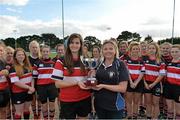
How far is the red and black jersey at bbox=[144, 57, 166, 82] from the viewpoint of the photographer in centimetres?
677

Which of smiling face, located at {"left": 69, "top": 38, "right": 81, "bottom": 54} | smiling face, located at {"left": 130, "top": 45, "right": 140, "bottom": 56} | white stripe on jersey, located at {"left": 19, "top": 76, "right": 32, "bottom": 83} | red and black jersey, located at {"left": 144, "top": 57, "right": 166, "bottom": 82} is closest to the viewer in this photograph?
smiling face, located at {"left": 69, "top": 38, "right": 81, "bottom": 54}

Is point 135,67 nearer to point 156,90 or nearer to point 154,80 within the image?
point 154,80

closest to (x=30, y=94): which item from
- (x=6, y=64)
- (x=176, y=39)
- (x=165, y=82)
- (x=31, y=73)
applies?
(x=31, y=73)

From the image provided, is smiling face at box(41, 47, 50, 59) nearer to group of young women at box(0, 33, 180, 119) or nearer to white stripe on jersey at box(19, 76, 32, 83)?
group of young women at box(0, 33, 180, 119)

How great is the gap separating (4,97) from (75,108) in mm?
2403

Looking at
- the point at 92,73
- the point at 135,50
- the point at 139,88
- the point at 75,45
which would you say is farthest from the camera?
the point at 139,88

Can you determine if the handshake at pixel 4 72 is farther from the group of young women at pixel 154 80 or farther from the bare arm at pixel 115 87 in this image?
the group of young women at pixel 154 80

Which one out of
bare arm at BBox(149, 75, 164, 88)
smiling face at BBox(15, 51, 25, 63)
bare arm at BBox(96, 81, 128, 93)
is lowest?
bare arm at BBox(149, 75, 164, 88)

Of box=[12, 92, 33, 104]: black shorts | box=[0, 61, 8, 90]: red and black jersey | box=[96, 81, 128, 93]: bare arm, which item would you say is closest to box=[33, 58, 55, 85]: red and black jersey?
box=[12, 92, 33, 104]: black shorts

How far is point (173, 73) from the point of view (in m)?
6.40

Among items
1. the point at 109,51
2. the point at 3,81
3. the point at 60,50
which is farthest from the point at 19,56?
the point at 109,51

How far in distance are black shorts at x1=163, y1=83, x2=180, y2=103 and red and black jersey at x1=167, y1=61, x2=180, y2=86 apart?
0.09 metres

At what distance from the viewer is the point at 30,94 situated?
644 cm

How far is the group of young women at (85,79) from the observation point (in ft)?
14.1
